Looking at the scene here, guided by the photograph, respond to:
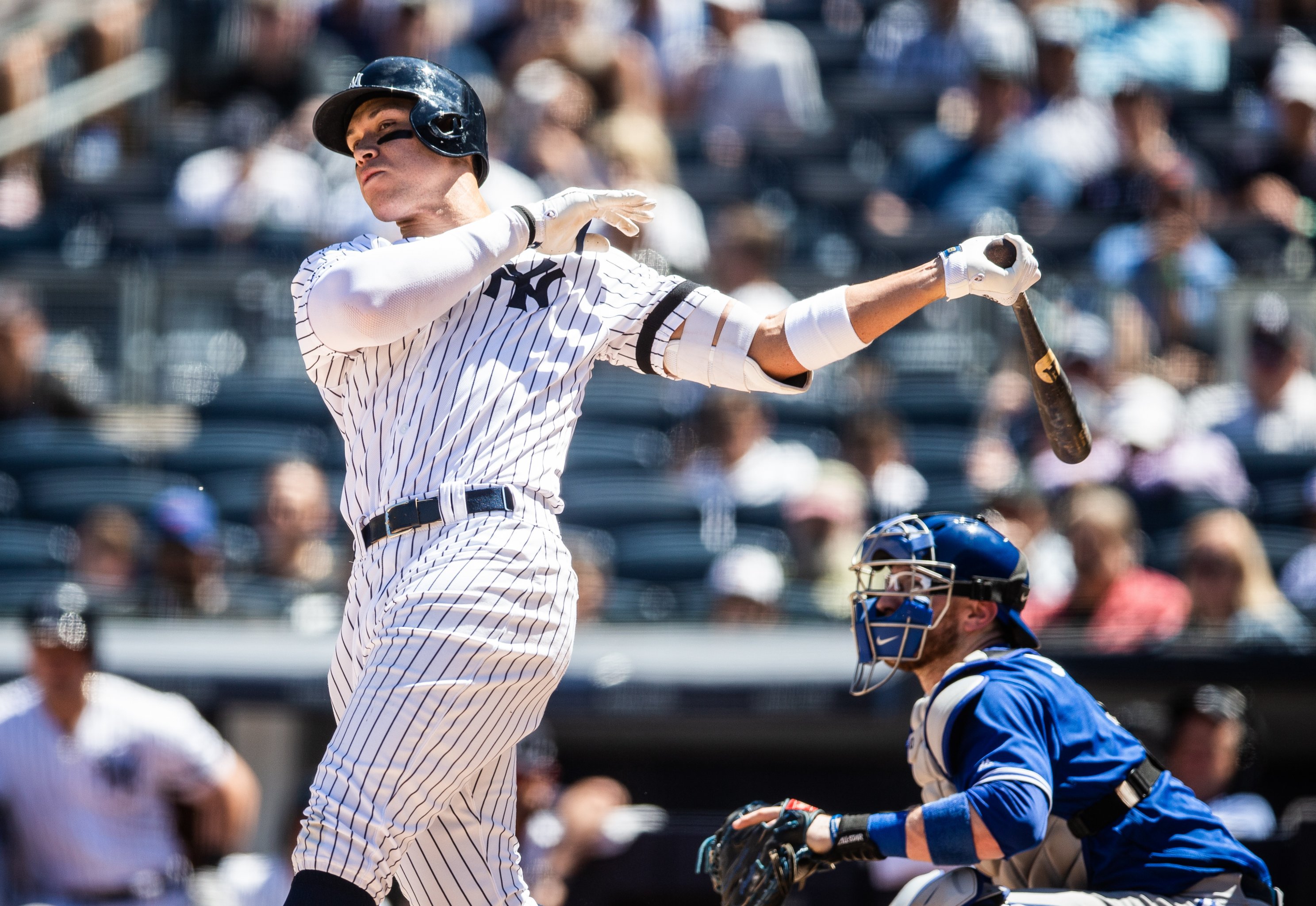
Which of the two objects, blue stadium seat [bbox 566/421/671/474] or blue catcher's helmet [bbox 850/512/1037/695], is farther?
blue stadium seat [bbox 566/421/671/474]

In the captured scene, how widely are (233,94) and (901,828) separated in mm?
8189

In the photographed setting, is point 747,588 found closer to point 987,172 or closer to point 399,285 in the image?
point 987,172

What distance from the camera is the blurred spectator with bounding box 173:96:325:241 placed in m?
8.78

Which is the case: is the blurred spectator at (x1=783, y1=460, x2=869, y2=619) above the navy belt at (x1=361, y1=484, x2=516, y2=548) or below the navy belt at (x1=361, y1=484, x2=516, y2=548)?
below

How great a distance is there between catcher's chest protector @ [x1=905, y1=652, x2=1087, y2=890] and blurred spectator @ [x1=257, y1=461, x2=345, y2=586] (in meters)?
3.80

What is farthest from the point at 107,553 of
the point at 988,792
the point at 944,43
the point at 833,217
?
the point at 944,43

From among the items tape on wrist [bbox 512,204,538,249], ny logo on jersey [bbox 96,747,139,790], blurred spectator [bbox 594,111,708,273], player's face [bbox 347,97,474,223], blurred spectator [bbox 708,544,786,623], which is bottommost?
ny logo on jersey [bbox 96,747,139,790]

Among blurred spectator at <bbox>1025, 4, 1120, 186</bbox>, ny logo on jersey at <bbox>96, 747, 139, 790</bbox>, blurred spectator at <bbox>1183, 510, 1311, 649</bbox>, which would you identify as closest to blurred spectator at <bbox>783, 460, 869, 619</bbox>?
blurred spectator at <bbox>1183, 510, 1311, 649</bbox>

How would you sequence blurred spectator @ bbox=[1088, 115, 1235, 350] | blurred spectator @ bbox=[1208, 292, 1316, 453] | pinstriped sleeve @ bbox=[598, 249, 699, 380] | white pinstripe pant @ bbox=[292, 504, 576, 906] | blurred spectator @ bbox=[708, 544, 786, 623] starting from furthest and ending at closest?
blurred spectator @ bbox=[1088, 115, 1235, 350], blurred spectator @ bbox=[1208, 292, 1316, 453], blurred spectator @ bbox=[708, 544, 786, 623], pinstriped sleeve @ bbox=[598, 249, 699, 380], white pinstripe pant @ bbox=[292, 504, 576, 906]

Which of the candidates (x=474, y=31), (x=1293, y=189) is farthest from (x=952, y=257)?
(x=474, y=31)

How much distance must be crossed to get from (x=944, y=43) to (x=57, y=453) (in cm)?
520

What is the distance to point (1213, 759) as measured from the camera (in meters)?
5.21

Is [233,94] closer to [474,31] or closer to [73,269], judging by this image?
[474,31]

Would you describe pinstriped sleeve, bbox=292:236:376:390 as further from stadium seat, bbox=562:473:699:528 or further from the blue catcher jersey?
stadium seat, bbox=562:473:699:528
